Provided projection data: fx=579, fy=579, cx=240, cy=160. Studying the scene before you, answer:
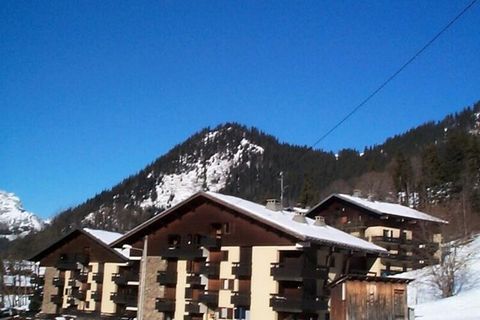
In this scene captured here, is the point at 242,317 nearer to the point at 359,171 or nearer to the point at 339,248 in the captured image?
the point at 339,248

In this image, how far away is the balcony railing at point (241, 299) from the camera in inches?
1626

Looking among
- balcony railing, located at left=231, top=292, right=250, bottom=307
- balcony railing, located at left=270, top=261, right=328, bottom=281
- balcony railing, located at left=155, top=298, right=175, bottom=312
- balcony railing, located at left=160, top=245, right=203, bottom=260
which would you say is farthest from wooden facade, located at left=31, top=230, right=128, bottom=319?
balcony railing, located at left=270, top=261, right=328, bottom=281

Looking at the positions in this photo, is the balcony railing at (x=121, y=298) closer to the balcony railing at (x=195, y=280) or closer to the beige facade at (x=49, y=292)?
the beige facade at (x=49, y=292)

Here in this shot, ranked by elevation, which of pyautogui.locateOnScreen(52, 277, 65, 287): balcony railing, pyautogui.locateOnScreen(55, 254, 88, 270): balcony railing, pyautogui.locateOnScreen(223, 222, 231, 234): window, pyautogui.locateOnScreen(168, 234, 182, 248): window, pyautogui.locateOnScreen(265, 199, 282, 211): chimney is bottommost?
pyautogui.locateOnScreen(52, 277, 65, 287): balcony railing

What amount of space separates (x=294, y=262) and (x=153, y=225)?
14.3m

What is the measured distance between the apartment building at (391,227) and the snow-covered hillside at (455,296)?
337 cm

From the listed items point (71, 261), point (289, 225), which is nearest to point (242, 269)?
point (289, 225)

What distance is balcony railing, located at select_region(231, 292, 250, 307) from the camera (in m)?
41.3

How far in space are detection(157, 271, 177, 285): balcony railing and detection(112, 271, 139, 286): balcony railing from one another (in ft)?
32.3

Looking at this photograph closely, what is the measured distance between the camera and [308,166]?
175250 millimetres

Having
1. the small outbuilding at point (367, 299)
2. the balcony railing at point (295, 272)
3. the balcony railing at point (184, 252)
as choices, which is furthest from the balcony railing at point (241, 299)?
the small outbuilding at point (367, 299)

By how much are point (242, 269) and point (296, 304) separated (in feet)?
17.4

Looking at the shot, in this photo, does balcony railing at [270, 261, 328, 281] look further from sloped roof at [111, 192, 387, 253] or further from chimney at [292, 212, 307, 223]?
chimney at [292, 212, 307, 223]

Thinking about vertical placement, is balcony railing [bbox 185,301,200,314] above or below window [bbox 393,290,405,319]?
below
